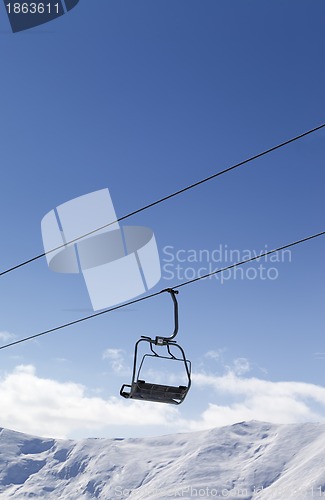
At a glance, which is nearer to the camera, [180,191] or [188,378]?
[180,191]

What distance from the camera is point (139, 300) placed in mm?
15211

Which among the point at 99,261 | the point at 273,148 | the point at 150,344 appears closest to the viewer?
Answer: the point at 273,148

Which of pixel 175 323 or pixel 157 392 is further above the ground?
pixel 175 323

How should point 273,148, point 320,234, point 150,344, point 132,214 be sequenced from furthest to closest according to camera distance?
point 150,344
point 132,214
point 320,234
point 273,148

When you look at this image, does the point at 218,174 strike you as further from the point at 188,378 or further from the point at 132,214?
the point at 188,378

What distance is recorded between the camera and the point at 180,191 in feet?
42.8

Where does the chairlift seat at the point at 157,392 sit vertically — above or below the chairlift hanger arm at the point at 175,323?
below

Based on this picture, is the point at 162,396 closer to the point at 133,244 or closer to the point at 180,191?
the point at 180,191

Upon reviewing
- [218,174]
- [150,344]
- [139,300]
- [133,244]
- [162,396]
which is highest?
[133,244]

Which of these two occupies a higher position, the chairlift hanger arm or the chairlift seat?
the chairlift hanger arm

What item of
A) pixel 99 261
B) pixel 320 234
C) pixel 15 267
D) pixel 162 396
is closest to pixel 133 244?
pixel 99 261

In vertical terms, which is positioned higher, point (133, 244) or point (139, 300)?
point (133, 244)

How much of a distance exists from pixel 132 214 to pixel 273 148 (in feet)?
13.2

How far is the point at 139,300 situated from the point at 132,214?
238 centimetres
